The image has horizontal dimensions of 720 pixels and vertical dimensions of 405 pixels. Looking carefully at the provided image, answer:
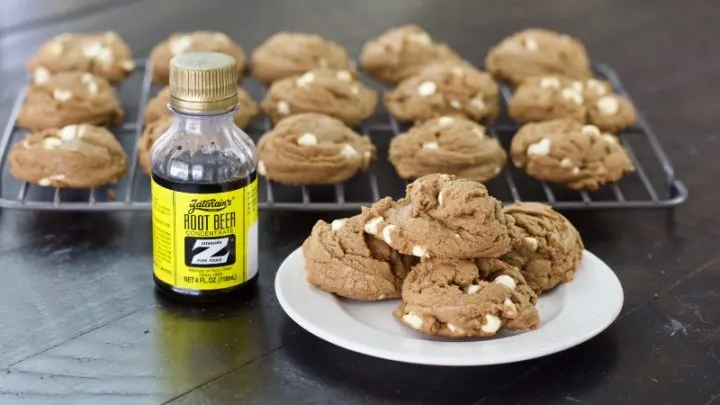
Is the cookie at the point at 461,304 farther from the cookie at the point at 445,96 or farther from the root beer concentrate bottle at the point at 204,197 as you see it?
the cookie at the point at 445,96

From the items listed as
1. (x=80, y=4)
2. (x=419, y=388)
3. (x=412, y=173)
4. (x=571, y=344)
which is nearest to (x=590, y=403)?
(x=571, y=344)

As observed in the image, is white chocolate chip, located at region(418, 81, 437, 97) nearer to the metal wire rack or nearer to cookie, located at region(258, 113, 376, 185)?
the metal wire rack

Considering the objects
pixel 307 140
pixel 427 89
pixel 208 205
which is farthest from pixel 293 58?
pixel 208 205

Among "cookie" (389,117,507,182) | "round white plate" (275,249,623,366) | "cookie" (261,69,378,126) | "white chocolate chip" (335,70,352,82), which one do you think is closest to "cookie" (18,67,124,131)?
"cookie" (261,69,378,126)

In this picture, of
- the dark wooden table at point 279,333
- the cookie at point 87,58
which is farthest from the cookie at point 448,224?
the cookie at point 87,58

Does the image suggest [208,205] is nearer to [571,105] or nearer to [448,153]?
[448,153]

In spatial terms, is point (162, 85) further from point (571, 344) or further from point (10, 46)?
point (571, 344)
